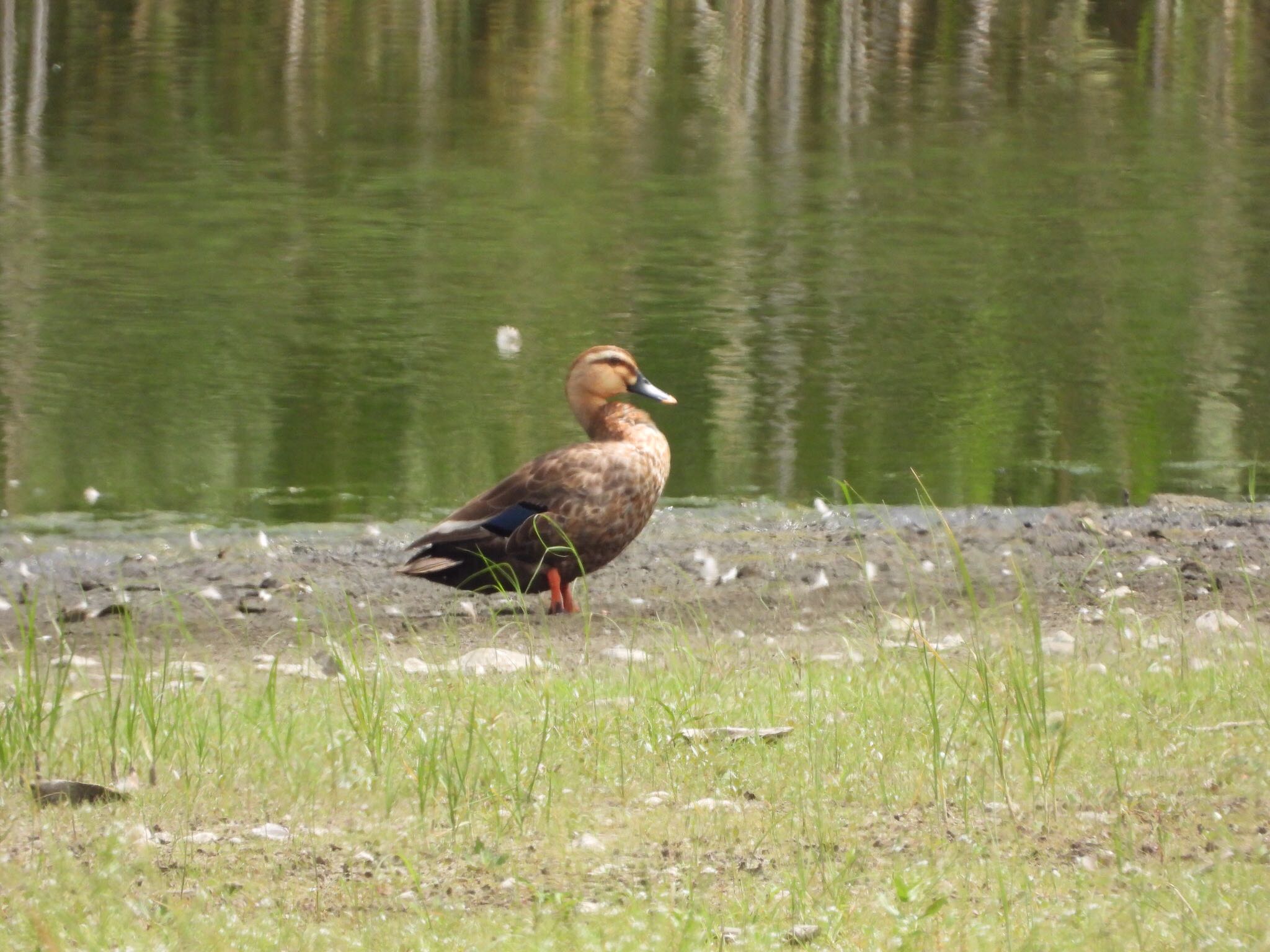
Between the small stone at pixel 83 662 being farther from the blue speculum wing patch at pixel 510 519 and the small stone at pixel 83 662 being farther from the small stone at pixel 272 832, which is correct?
the small stone at pixel 272 832

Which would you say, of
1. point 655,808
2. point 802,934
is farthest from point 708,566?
point 802,934

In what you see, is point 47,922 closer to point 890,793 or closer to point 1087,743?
point 890,793

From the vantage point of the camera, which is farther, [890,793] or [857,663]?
[857,663]

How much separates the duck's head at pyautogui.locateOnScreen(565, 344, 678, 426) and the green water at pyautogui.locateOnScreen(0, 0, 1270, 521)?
1.98 m

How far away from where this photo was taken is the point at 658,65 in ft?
129

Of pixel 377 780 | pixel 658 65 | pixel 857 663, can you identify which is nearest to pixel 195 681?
pixel 377 780

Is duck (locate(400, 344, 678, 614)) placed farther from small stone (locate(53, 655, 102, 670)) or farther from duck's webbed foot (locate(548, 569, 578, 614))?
small stone (locate(53, 655, 102, 670))

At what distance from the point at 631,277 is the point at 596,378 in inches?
346

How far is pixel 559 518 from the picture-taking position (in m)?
7.61

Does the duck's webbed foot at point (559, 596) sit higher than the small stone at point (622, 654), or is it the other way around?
the small stone at point (622, 654)

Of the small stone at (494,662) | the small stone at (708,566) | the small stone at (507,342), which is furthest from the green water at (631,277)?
the small stone at (494,662)

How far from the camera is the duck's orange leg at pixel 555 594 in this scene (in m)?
7.80

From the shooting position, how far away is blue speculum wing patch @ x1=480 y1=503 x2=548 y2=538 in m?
7.75

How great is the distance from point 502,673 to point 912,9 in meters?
45.2
